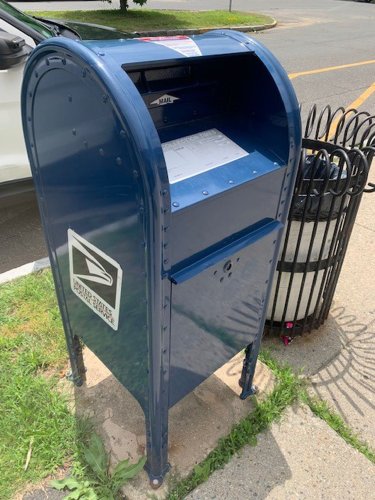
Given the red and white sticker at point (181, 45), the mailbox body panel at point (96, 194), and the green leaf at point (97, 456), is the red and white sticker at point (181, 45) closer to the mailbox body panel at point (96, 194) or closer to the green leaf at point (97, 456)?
the mailbox body panel at point (96, 194)

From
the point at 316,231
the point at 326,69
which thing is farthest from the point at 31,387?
the point at 326,69

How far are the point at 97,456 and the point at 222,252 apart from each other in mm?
1113

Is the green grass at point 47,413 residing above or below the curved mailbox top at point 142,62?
below

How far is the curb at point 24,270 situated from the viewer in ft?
9.63

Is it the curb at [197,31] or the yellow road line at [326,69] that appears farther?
the curb at [197,31]

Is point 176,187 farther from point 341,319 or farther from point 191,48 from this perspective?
point 341,319

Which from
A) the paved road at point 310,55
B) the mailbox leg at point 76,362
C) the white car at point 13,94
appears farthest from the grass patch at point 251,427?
the white car at point 13,94

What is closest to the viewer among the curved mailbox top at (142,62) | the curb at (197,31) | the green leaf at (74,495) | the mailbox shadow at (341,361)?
the curved mailbox top at (142,62)

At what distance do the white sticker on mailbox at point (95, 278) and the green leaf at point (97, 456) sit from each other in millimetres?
667

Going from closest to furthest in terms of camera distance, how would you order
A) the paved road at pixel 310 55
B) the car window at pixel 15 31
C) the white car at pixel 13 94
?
the white car at pixel 13 94
the car window at pixel 15 31
the paved road at pixel 310 55

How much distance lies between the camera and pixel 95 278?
1575 millimetres

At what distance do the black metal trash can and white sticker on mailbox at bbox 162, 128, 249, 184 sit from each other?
58 centimetres

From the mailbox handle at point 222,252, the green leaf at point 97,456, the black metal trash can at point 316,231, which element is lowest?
the green leaf at point 97,456

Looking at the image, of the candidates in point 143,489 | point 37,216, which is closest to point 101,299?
point 143,489
